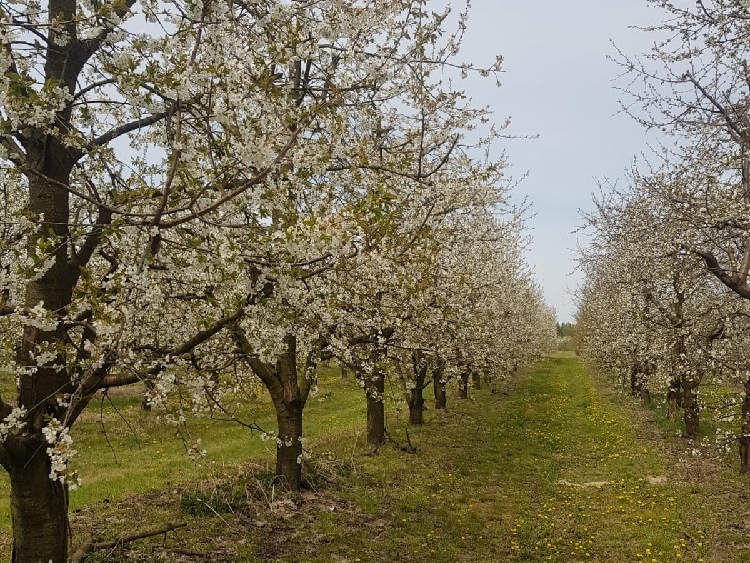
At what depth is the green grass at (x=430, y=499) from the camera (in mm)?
9406

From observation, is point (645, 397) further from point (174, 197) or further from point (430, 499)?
point (174, 197)

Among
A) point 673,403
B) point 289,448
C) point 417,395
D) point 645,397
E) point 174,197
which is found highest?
point 174,197

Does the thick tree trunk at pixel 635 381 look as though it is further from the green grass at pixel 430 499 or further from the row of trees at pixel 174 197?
the row of trees at pixel 174 197

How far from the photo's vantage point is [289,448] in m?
11.7

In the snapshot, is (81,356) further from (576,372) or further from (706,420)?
(576,372)

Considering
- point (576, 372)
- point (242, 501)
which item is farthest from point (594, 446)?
point (576, 372)

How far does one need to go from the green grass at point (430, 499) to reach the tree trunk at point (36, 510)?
1.53 metres

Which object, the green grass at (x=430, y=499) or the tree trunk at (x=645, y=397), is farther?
the tree trunk at (x=645, y=397)

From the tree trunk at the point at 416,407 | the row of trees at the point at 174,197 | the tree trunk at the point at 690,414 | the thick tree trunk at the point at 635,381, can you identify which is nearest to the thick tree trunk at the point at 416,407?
the tree trunk at the point at 416,407

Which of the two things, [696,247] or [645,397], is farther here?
[645,397]

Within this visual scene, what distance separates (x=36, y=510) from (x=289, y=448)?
20.4ft

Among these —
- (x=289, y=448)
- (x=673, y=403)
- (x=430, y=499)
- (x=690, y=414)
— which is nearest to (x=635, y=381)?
(x=673, y=403)

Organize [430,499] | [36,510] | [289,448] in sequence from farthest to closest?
1. [430,499]
2. [289,448]
3. [36,510]

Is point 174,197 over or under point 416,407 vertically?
over
